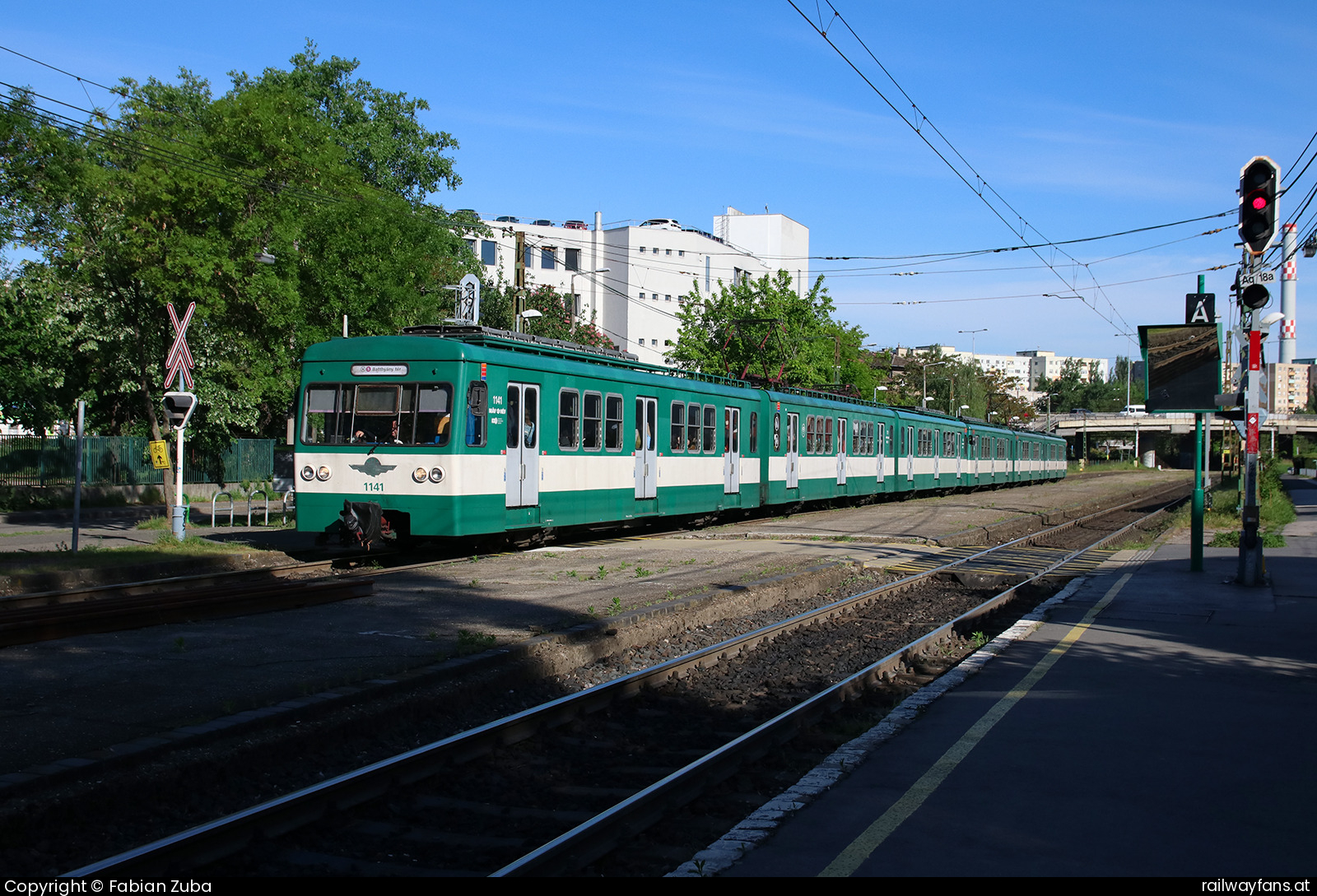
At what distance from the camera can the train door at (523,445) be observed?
51.5 ft

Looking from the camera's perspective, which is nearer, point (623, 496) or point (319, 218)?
point (623, 496)

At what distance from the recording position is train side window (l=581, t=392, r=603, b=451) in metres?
17.8

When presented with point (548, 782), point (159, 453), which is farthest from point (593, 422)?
point (548, 782)

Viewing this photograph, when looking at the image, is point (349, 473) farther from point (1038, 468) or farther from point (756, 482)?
point (1038, 468)

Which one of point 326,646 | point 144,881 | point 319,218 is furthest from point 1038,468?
point 144,881

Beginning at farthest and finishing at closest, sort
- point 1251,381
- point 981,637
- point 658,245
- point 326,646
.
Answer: point 658,245 < point 1251,381 < point 981,637 < point 326,646

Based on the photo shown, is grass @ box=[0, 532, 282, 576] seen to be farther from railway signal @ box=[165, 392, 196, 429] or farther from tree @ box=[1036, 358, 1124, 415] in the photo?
tree @ box=[1036, 358, 1124, 415]

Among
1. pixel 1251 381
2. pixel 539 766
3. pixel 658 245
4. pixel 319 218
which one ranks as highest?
pixel 658 245

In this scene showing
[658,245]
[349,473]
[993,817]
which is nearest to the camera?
[993,817]

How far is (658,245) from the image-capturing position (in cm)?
8838

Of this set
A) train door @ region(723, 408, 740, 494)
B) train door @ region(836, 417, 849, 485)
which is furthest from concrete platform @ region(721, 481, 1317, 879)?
train door @ region(836, 417, 849, 485)

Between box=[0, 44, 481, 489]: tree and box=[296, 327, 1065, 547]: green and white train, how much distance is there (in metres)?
8.61

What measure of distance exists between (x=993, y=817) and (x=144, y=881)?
12.1 feet

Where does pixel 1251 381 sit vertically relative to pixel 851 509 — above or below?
above
